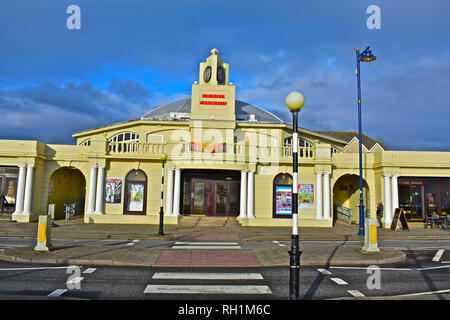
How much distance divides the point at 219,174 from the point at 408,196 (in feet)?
43.0

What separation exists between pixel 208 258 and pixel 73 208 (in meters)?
16.5

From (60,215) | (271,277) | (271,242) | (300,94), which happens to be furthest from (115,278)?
(60,215)

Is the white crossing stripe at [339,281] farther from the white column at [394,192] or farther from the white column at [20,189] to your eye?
the white column at [20,189]

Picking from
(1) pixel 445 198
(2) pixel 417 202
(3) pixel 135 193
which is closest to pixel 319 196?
(2) pixel 417 202

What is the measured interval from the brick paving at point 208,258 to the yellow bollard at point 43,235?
12.3 ft

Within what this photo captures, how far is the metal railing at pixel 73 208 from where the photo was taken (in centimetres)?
2320

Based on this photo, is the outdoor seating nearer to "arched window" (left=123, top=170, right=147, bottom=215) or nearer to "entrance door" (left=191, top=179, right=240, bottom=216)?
"entrance door" (left=191, top=179, right=240, bottom=216)

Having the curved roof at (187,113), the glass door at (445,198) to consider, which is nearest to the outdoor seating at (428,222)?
the glass door at (445,198)

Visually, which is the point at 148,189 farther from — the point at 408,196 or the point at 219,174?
the point at 408,196

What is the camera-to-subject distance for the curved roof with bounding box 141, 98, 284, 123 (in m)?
29.0

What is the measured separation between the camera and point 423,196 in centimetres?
2306

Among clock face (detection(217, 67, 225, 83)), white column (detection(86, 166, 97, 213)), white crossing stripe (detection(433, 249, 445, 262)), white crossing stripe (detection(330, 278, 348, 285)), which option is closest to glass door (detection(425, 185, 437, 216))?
white crossing stripe (detection(433, 249, 445, 262))

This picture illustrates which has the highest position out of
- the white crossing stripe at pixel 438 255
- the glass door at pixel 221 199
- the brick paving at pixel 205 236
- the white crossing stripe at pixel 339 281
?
the glass door at pixel 221 199

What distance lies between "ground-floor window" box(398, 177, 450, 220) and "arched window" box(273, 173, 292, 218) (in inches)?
305
